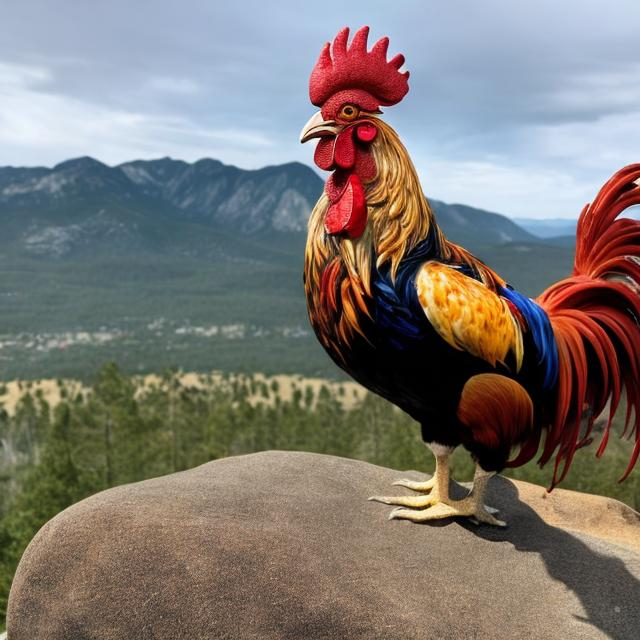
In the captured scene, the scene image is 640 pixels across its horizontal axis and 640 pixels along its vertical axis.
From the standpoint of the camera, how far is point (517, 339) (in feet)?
19.8

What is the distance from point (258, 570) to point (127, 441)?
19818 mm

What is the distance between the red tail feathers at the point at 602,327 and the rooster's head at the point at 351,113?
2.56m

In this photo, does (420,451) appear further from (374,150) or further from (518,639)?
(374,150)

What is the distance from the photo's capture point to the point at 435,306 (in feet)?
18.9

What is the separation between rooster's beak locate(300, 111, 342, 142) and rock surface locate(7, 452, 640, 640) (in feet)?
13.1

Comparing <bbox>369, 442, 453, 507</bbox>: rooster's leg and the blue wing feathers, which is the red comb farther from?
<bbox>369, 442, 453, 507</bbox>: rooster's leg

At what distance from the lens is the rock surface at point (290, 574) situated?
548 cm

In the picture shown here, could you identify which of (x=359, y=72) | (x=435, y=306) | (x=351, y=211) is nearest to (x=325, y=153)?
(x=351, y=211)

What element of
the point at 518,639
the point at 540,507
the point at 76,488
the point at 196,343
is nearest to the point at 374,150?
the point at 518,639

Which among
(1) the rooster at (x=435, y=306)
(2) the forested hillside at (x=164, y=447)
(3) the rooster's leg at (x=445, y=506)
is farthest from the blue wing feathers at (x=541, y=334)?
(2) the forested hillside at (x=164, y=447)

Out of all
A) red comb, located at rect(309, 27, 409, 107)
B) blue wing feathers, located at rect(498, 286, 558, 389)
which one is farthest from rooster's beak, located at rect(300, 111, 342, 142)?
blue wing feathers, located at rect(498, 286, 558, 389)

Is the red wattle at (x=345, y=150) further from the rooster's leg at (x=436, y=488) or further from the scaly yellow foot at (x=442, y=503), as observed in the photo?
the scaly yellow foot at (x=442, y=503)

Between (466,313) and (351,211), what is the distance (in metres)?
1.48

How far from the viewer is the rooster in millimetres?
5895
